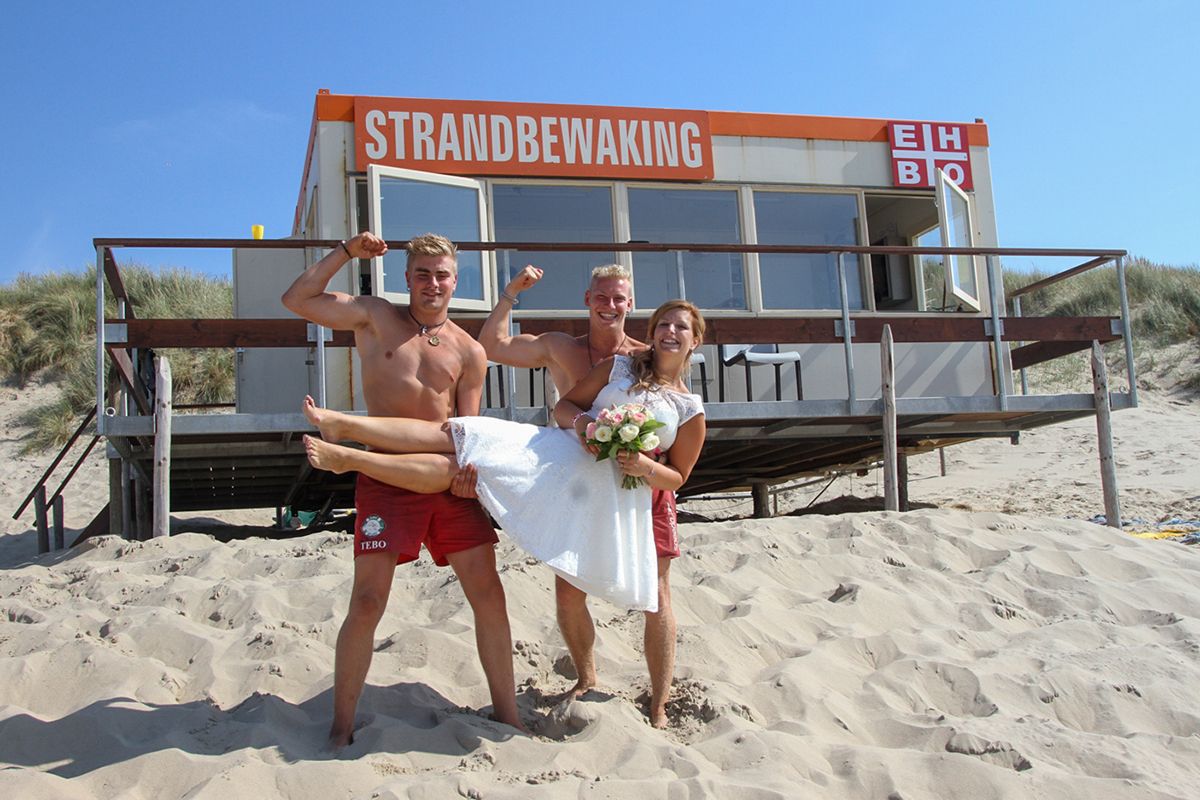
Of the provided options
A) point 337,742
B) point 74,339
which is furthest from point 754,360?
point 74,339

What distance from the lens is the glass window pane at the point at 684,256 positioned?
9164 millimetres

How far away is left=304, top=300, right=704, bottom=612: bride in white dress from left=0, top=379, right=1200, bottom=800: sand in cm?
55

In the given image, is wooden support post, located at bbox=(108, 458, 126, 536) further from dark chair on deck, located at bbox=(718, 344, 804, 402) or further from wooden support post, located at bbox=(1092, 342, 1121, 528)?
wooden support post, located at bbox=(1092, 342, 1121, 528)

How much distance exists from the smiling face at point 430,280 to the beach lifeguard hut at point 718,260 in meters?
3.62

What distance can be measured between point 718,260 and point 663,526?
569 centimetres

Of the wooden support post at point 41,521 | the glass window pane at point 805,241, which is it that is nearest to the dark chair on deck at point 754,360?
the glass window pane at point 805,241

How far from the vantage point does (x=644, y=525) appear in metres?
3.66

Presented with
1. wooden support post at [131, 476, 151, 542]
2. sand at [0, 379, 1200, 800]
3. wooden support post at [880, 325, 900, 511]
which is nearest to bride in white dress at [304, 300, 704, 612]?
sand at [0, 379, 1200, 800]

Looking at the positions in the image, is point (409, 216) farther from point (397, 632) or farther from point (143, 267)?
point (143, 267)

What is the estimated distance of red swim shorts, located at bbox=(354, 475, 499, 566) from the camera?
3.50m

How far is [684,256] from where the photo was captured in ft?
29.8

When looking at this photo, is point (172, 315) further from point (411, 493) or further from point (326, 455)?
point (326, 455)

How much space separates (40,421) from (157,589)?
13.7 metres

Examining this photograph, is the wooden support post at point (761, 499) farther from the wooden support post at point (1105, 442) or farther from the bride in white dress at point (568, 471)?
the bride in white dress at point (568, 471)
